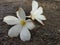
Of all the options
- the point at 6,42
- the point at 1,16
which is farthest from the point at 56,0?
the point at 6,42

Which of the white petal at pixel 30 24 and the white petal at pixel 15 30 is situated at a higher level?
the white petal at pixel 30 24

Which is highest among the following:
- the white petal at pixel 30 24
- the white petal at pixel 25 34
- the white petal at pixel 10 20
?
the white petal at pixel 10 20

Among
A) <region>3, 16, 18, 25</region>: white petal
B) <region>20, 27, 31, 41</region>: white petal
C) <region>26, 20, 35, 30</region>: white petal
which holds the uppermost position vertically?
<region>3, 16, 18, 25</region>: white petal

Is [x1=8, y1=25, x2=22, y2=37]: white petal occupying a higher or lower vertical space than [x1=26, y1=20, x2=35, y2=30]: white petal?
lower

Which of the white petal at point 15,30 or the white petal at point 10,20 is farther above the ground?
the white petal at point 10,20

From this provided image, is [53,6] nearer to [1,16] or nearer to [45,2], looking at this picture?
[45,2]

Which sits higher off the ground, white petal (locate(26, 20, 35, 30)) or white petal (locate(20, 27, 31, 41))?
white petal (locate(26, 20, 35, 30))

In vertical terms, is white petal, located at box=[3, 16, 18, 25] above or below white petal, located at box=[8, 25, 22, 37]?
above

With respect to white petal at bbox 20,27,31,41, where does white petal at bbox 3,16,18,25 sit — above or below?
above
